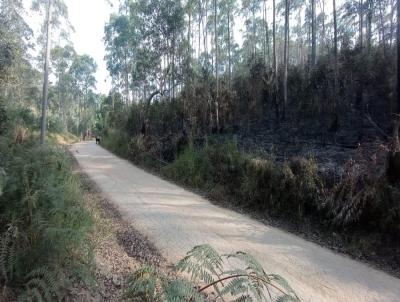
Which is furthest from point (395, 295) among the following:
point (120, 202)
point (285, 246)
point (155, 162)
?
point (155, 162)

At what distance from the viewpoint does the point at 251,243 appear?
5.10 m

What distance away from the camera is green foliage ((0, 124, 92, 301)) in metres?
2.77

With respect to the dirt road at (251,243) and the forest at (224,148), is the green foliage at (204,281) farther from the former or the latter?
the dirt road at (251,243)

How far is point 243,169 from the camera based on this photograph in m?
8.14

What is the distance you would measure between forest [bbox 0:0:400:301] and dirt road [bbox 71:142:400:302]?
456 millimetres

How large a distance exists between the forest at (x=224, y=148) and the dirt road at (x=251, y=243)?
46 cm

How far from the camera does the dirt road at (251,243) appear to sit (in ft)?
12.6

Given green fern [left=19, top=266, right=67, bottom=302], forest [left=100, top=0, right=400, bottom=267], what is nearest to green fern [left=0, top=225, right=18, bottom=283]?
green fern [left=19, top=266, right=67, bottom=302]

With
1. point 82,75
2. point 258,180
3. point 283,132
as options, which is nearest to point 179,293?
point 258,180

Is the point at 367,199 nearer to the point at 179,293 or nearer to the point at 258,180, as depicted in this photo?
the point at 258,180

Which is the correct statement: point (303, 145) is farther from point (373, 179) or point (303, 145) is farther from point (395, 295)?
point (395, 295)

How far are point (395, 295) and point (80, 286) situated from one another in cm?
372

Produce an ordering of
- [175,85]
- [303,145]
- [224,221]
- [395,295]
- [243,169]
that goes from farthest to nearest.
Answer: [175,85], [303,145], [243,169], [224,221], [395,295]

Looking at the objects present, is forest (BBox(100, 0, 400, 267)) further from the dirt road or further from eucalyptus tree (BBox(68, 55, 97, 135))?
eucalyptus tree (BBox(68, 55, 97, 135))
